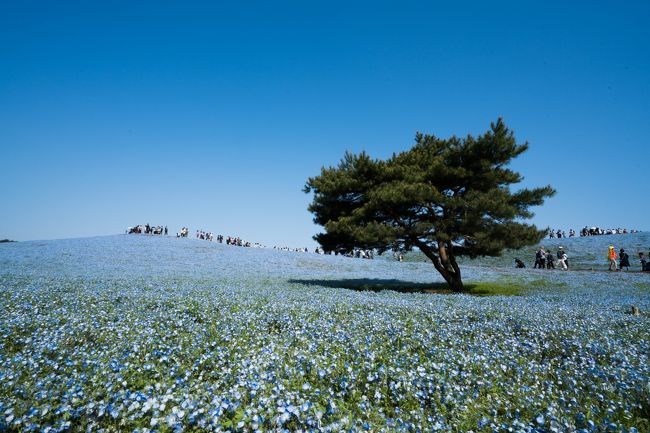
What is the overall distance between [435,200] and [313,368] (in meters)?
14.4

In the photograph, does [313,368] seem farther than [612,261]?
No

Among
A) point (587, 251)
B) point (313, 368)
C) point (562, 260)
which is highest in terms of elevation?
point (587, 251)

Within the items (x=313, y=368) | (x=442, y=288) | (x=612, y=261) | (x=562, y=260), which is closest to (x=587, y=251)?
(x=562, y=260)

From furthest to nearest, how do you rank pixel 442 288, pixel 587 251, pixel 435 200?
1. pixel 587 251
2. pixel 442 288
3. pixel 435 200

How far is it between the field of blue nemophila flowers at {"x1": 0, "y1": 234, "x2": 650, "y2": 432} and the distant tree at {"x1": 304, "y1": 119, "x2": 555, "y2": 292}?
7726 millimetres

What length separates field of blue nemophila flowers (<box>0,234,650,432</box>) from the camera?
4.04 metres

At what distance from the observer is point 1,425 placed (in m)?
3.74

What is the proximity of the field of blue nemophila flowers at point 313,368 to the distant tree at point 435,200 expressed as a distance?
7.73 meters

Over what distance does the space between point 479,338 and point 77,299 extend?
1158 centimetres

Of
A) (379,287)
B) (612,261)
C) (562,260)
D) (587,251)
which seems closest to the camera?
(379,287)

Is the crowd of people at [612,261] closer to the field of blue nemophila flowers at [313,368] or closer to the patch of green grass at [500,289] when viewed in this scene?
the patch of green grass at [500,289]

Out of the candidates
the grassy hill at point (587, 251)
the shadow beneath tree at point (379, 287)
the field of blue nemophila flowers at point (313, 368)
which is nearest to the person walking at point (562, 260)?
the grassy hill at point (587, 251)

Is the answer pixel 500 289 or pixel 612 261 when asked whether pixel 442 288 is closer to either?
pixel 500 289

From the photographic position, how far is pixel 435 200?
59.9ft
